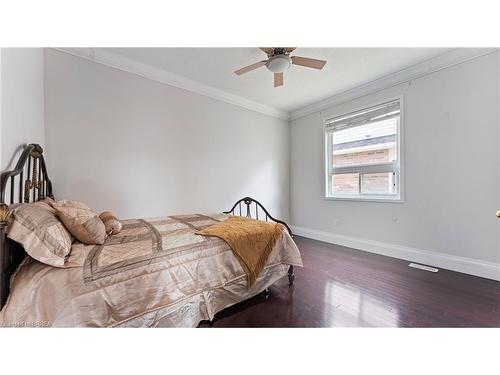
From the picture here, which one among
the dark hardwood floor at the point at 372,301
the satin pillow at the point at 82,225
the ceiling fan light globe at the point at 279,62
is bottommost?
the dark hardwood floor at the point at 372,301

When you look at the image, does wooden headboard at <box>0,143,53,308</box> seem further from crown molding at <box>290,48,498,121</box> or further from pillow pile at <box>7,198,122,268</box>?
crown molding at <box>290,48,498,121</box>

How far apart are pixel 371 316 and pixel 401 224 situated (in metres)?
1.75

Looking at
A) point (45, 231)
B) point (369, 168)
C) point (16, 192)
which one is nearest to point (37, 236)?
point (45, 231)

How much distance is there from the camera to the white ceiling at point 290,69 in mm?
2162

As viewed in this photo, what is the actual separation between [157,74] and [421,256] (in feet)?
13.6

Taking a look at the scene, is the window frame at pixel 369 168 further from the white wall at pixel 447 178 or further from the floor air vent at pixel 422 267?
the floor air vent at pixel 422 267

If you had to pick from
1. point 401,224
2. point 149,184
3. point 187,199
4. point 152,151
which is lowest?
point 401,224

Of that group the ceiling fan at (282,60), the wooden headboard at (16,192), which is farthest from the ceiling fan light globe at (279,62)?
the wooden headboard at (16,192)

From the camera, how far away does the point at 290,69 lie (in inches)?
98.7

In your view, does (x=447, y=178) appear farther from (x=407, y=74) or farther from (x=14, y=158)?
(x=14, y=158)

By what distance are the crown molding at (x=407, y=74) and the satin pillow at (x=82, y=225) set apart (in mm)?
3644
